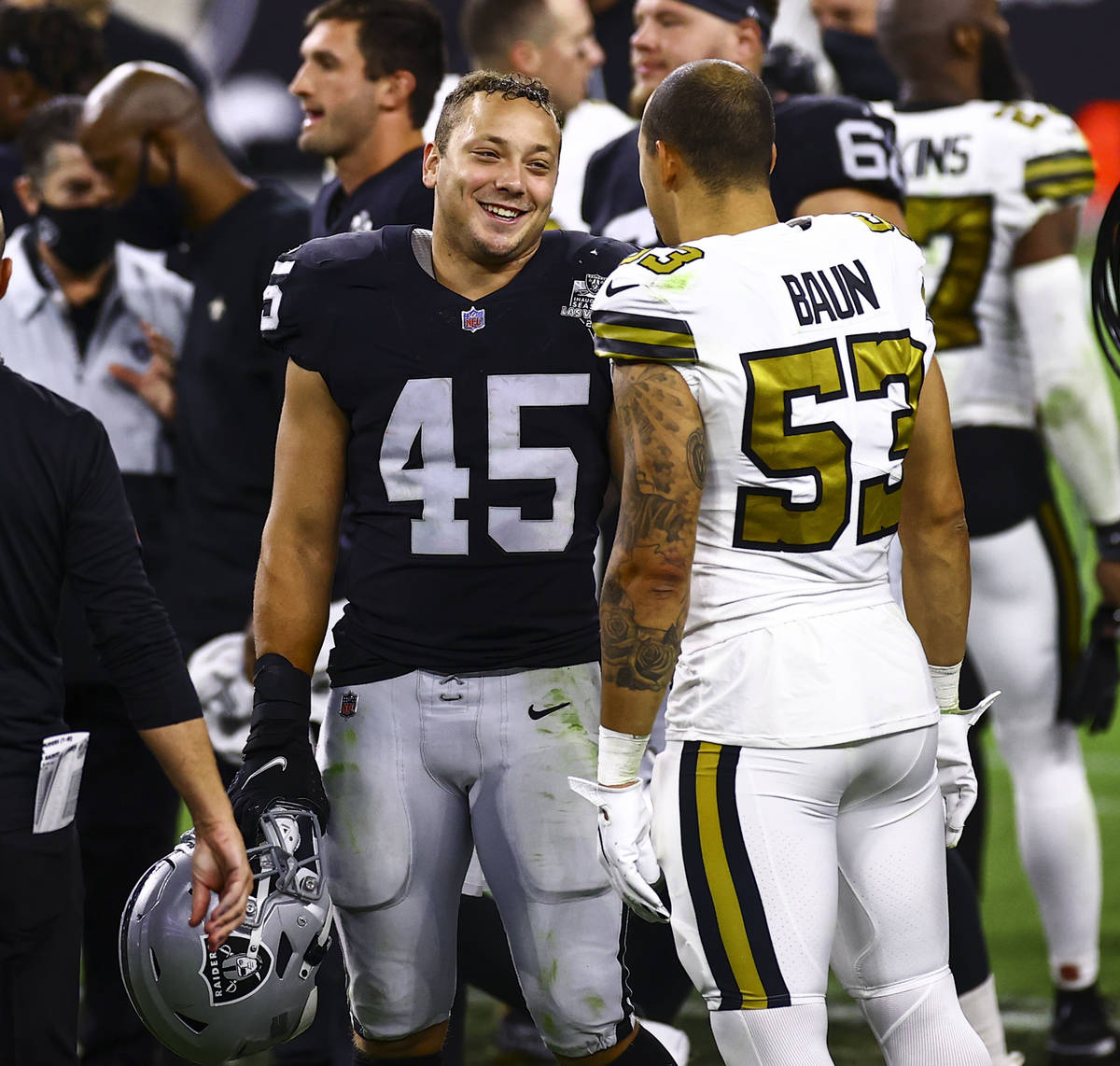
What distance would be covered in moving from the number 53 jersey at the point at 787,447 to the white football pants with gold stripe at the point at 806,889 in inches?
1.9

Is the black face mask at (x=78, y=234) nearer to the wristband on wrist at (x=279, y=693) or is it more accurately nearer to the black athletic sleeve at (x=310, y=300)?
the black athletic sleeve at (x=310, y=300)

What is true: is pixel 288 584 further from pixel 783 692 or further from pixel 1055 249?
pixel 1055 249

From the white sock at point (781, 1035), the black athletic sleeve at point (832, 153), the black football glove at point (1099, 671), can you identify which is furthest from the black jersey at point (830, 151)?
the white sock at point (781, 1035)

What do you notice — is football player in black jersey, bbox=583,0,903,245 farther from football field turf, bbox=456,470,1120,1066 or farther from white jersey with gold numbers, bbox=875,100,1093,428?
football field turf, bbox=456,470,1120,1066

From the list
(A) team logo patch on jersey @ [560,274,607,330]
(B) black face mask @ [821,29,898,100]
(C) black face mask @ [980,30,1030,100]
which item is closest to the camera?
(A) team logo patch on jersey @ [560,274,607,330]

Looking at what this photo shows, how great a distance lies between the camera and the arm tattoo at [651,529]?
2.24 m

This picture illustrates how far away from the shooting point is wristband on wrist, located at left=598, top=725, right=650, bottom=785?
2342 millimetres

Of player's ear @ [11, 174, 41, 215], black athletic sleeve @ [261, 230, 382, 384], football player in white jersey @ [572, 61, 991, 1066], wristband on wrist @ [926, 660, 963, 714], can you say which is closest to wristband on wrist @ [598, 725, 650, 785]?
football player in white jersey @ [572, 61, 991, 1066]

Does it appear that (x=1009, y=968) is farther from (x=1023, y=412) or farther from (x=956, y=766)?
(x=956, y=766)

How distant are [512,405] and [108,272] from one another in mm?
1792

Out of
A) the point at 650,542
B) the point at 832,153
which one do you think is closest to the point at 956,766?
the point at 650,542

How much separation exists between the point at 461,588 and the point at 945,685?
0.78 meters

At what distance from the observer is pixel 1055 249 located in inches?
158

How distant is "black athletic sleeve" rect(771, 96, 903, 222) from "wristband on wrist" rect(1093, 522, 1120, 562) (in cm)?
101
